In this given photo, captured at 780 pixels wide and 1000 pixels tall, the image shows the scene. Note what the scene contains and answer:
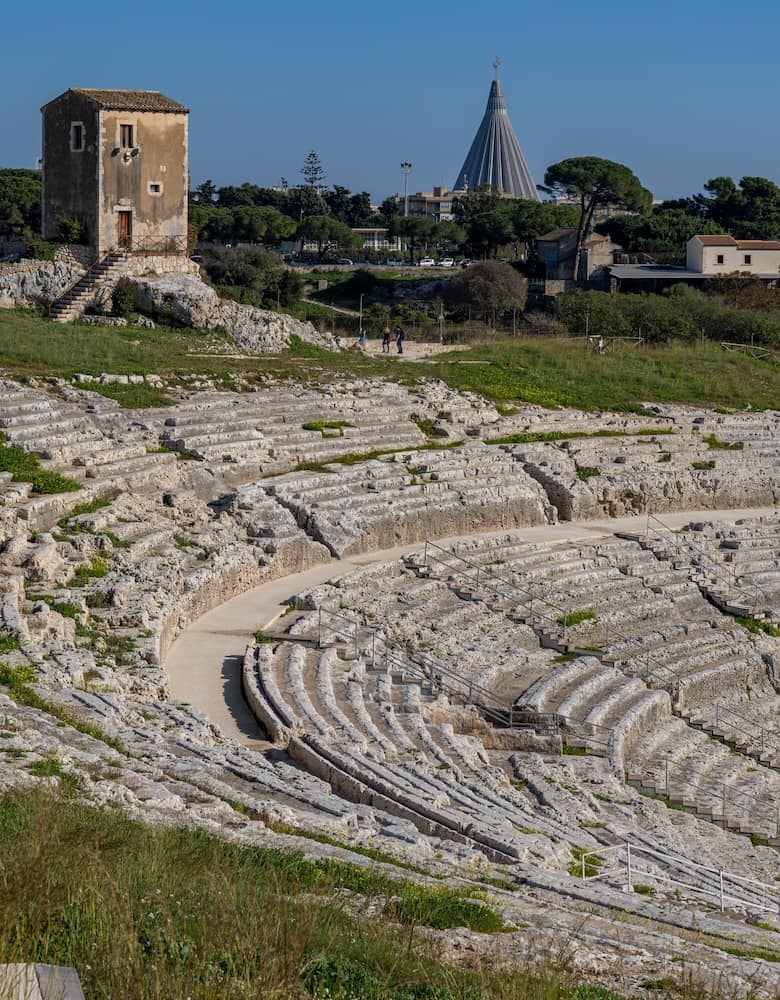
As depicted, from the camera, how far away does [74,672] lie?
15.6 meters

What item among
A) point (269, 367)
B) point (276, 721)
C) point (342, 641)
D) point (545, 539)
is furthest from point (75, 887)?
point (269, 367)

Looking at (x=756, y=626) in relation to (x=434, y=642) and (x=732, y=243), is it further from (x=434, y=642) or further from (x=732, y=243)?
(x=732, y=243)

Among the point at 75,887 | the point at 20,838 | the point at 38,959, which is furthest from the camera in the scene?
the point at 20,838

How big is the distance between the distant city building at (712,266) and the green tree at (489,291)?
26.7 feet

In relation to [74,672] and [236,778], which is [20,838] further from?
[74,672]

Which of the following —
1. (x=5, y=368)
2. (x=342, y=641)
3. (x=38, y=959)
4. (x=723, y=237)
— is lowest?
(x=342, y=641)

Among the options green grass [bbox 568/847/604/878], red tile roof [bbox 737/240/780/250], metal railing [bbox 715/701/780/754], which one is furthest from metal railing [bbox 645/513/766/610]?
red tile roof [bbox 737/240/780/250]

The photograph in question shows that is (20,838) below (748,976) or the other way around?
the other way around

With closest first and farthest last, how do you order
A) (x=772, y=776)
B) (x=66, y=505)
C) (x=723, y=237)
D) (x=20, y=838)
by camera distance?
(x=20, y=838) → (x=772, y=776) → (x=66, y=505) → (x=723, y=237)

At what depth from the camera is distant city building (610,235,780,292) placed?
58438 mm

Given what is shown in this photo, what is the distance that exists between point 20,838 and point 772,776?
13317 millimetres

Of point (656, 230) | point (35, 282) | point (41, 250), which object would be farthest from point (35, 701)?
point (656, 230)

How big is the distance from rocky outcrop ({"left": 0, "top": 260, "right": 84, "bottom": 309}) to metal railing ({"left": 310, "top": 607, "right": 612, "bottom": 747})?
1733 cm

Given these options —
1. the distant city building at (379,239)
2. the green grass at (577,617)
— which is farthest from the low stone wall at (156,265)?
the distant city building at (379,239)
